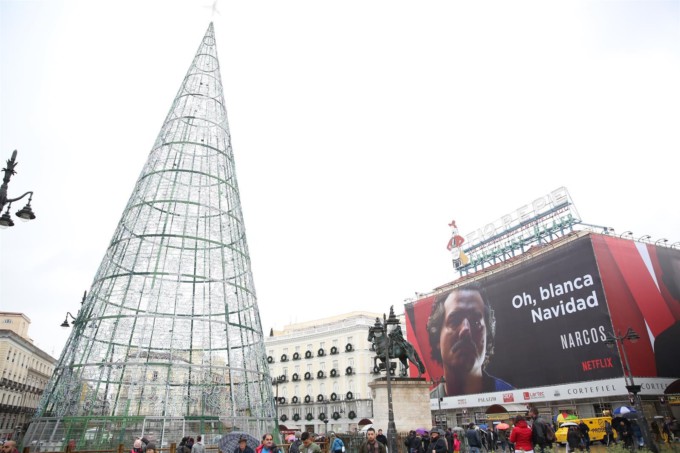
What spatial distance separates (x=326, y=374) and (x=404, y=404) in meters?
44.2

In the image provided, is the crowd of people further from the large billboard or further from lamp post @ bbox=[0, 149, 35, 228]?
the large billboard

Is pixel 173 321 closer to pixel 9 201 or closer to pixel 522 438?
pixel 9 201

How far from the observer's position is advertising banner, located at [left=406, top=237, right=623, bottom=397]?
35719 millimetres

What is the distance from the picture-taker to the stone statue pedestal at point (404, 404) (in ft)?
61.9

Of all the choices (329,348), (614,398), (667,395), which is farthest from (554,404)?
(329,348)

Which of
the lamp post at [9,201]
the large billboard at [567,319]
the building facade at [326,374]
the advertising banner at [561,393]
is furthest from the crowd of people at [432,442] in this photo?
the building facade at [326,374]

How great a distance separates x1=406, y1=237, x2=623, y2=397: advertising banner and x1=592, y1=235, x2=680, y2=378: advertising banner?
1.25 m

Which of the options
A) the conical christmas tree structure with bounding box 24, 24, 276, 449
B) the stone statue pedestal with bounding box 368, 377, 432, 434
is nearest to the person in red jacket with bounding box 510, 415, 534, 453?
the conical christmas tree structure with bounding box 24, 24, 276, 449

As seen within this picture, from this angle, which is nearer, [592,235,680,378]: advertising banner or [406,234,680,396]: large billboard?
[592,235,680,378]: advertising banner

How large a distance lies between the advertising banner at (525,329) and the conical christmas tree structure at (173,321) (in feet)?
101

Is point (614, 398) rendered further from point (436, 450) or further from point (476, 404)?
point (436, 450)

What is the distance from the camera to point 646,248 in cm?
3997

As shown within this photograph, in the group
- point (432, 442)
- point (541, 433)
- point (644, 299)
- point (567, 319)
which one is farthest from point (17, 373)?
point (644, 299)

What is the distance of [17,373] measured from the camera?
53.2m
